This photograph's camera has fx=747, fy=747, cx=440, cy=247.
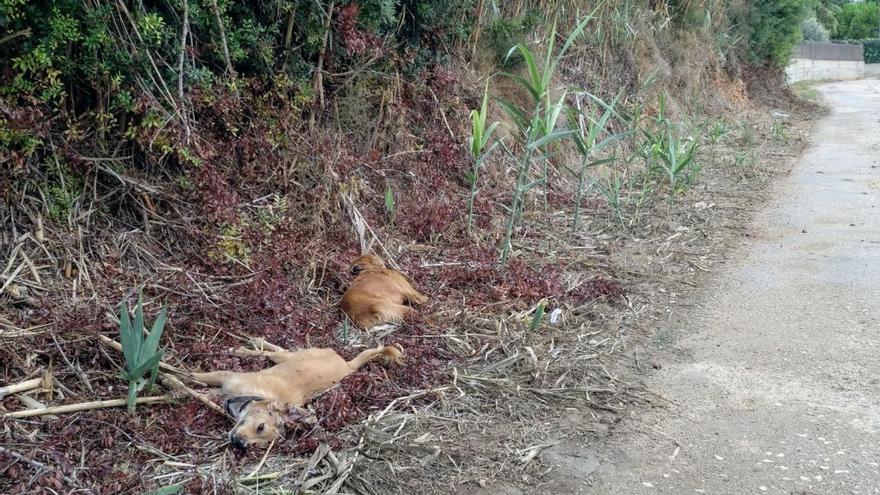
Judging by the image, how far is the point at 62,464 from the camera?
269 centimetres

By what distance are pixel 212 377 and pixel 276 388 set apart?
37 cm

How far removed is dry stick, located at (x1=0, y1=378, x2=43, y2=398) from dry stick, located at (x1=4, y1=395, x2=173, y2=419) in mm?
130

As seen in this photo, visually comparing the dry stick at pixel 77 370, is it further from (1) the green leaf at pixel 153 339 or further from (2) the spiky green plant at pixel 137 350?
(1) the green leaf at pixel 153 339

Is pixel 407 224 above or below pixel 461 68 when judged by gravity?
below

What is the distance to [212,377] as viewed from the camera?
3.34 meters

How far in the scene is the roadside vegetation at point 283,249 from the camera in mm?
3006

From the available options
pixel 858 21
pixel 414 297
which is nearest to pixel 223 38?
pixel 414 297

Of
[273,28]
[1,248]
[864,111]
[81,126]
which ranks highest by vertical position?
[273,28]

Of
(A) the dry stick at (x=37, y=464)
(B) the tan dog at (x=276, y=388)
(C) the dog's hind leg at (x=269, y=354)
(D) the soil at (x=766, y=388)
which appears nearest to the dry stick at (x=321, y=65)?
(C) the dog's hind leg at (x=269, y=354)

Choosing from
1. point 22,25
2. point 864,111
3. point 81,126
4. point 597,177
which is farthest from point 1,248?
point 864,111

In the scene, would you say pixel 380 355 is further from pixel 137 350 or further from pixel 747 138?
pixel 747 138

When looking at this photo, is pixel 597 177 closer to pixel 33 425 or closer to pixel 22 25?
pixel 22 25

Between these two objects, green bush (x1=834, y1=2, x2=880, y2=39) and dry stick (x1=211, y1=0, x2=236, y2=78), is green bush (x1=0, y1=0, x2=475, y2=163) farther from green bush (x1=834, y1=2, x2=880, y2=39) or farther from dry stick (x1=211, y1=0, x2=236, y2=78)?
green bush (x1=834, y1=2, x2=880, y2=39)

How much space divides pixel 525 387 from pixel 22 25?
3.04m
